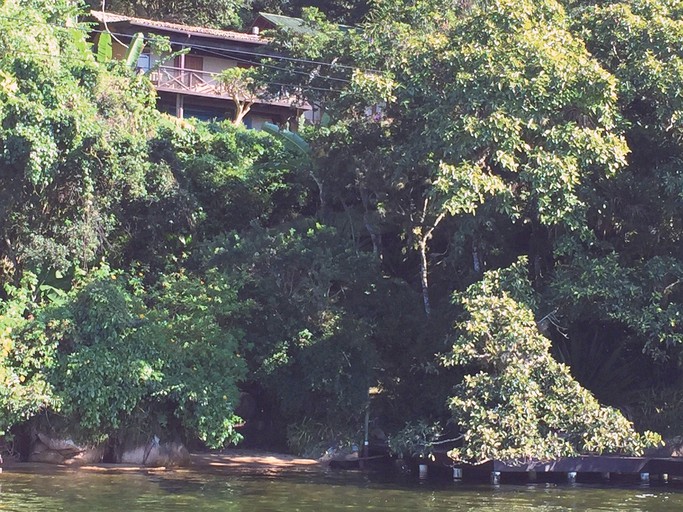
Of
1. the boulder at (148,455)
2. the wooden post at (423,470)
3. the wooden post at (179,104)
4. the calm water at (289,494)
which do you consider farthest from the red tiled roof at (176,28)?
the wooden post at (423,470)

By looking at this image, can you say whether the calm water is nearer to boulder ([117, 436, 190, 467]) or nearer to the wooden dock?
the wooden dock

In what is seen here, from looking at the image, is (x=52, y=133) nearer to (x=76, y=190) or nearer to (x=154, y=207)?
(x=76, y=190)

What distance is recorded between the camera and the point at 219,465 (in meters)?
18.9

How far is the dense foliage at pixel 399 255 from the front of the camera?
1576 centimetres

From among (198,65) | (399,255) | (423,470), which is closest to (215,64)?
(198,65)

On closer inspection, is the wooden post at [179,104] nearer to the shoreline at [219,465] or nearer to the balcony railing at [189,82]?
the balcony railing at [189,82]

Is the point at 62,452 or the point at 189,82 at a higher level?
the point at 189,82

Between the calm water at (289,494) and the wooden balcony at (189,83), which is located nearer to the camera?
the calm water at (289,494)

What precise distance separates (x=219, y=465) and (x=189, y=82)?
1931cm

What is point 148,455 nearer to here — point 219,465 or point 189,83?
point 219,465

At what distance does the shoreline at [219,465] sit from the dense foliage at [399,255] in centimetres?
55

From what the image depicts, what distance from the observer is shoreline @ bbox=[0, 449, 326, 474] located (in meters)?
17.4

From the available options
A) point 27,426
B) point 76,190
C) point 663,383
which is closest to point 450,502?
point 663,383

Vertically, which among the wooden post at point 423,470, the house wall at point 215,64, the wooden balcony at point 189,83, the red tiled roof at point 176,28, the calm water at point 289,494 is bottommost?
the calm water at point 289,494
